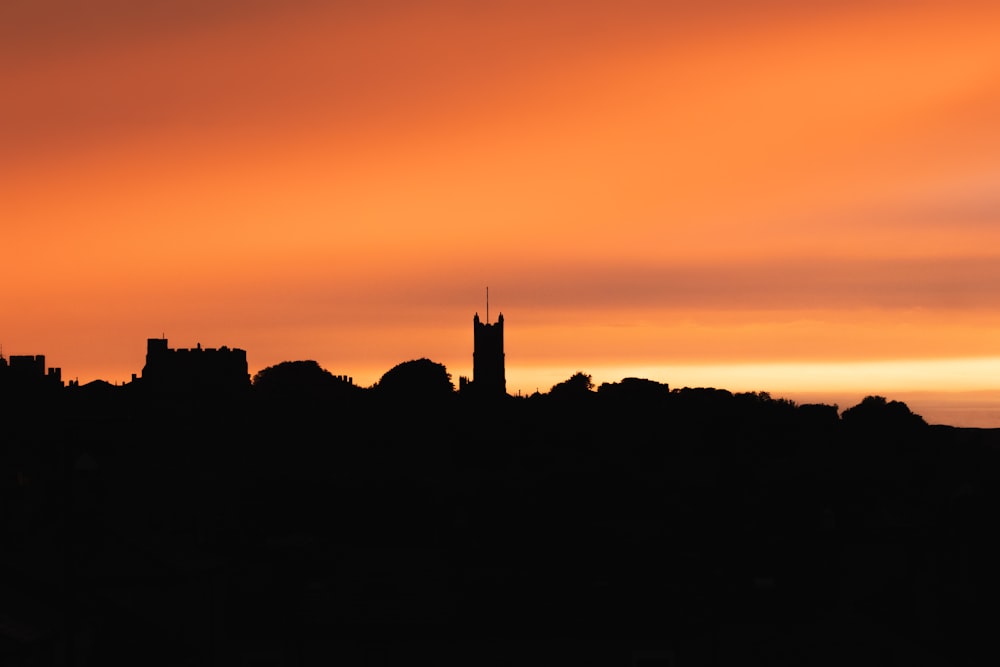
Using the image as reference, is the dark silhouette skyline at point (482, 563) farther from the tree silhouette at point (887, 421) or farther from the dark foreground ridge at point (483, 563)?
the tree silhouette at point (887, 421)

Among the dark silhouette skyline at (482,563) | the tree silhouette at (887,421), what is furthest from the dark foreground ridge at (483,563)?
the tree silhouette at (887,421)

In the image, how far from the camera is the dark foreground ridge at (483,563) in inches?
2130

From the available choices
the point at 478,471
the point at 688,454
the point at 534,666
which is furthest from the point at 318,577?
the point at 688,454

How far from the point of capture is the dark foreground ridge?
2130 inches

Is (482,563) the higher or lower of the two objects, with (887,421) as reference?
lower

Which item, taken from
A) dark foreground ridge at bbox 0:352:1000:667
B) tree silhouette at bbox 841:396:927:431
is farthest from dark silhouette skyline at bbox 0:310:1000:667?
tree silhouette at bbox 841:396:927:431

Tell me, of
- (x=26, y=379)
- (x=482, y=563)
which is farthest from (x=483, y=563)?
(x=26, y=379)

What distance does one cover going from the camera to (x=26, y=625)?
50219mm

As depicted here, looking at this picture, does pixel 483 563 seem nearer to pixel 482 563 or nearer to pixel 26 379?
pixel 482 563

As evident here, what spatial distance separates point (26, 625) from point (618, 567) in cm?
2124

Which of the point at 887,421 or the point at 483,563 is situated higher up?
the point at 887,421

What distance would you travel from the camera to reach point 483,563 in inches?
2515

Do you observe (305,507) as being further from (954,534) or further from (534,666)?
(534,666)

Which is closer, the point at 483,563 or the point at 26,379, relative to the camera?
the point at 483,563
